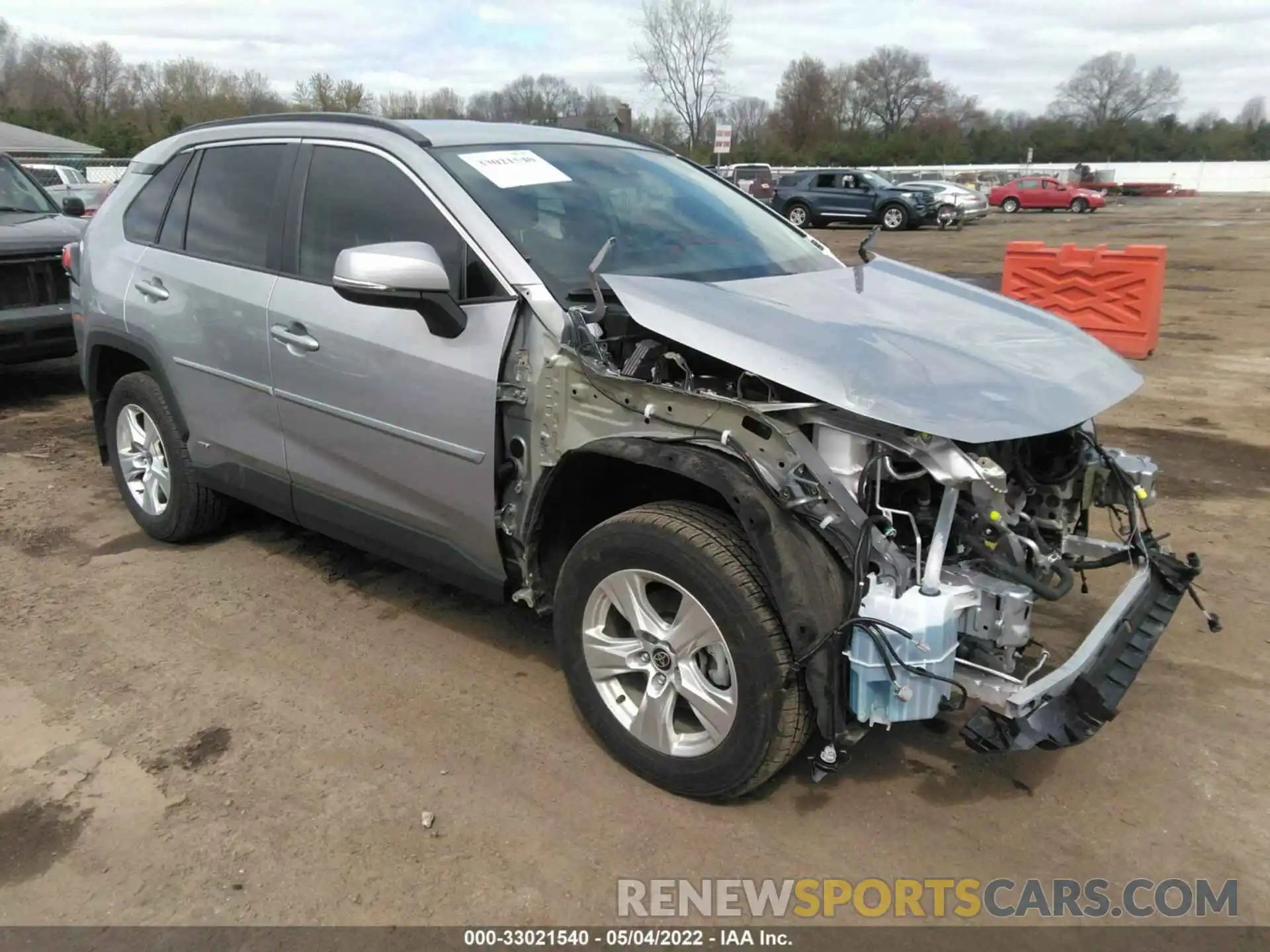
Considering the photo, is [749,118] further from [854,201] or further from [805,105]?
[854,201]

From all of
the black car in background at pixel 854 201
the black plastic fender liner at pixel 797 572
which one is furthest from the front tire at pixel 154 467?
the black car in background at pixel 854 201

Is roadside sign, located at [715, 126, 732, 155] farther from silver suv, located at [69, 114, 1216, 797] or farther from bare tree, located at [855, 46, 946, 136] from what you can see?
bare tree, located at [855, 46, 946, 136]

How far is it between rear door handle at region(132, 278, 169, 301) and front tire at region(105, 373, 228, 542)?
444 mm

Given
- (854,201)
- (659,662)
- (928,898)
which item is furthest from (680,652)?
(854,201)

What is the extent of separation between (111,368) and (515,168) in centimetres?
279

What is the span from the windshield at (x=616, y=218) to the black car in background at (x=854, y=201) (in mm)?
27771

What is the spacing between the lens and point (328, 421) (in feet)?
12.4

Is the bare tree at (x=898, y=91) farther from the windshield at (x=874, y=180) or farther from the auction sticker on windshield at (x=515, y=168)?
the auction sticker on windshield at (x=515, y=168)

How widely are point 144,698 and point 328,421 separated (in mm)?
1207

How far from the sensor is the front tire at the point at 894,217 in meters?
30.6

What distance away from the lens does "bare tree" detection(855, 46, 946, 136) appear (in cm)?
8619

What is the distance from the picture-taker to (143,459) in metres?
5.06

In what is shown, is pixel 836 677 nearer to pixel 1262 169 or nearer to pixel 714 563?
pixel 714 563

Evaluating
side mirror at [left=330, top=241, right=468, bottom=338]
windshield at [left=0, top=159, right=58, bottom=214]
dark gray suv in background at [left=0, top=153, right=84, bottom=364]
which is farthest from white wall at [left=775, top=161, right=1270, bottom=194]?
side mirror at [left=330, top=241, right=468, bottom=338]
